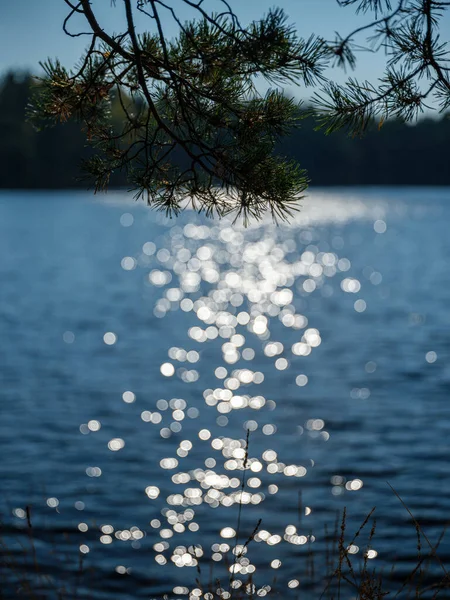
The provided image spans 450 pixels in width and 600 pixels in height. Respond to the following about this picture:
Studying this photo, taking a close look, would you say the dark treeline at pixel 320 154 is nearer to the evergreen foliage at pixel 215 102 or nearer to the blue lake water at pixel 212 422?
the blue lake water at pixel 212 422

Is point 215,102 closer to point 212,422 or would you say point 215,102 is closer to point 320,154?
point 212,422

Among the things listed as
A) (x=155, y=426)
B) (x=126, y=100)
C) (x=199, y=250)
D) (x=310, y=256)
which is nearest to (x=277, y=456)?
(x=155, y=426)

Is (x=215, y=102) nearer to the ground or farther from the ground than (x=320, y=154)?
nearer to the ground

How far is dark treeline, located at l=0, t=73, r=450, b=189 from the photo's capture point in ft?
419

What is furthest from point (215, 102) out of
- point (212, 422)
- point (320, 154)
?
point (320, 154)

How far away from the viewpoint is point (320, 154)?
156000 millimetres

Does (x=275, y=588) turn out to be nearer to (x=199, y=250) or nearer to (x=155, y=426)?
(x=155, y=426)

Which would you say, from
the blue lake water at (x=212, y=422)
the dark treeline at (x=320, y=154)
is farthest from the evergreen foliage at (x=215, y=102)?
the dark treeline at (x=320, y=154)

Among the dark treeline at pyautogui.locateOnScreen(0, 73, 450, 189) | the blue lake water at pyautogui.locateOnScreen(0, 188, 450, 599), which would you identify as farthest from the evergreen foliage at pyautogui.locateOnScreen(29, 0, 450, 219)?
the dark treeline at pyautogui.locateOnScreen(0, 73, 450, 189)

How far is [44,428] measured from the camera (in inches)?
609

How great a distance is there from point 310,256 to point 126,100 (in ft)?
183

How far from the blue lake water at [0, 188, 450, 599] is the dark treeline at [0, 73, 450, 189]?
85794 mm

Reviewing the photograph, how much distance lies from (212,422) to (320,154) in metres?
144

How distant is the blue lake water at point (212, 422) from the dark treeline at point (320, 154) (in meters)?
85.8
